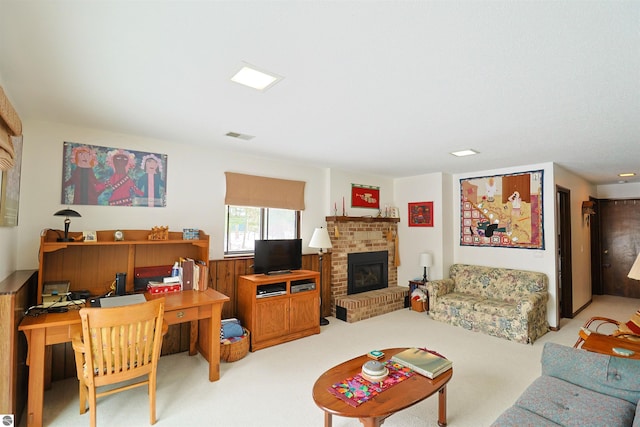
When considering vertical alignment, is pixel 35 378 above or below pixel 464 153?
below

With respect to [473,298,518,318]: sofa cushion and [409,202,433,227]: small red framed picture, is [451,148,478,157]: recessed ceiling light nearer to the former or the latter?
[409,202,433,227]: small red framed picture

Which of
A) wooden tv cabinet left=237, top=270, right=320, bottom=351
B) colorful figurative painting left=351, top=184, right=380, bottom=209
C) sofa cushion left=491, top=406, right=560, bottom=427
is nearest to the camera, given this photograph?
sofa cushion left=491, top=406, right=560, bottom=427

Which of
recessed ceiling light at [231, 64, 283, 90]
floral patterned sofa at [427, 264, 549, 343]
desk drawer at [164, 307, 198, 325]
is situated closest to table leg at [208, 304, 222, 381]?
desk drawer at [164, 307, 198, 325]

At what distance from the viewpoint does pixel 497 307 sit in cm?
420

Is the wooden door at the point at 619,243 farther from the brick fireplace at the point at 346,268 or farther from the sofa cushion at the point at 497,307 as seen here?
the brick fireplace at the point at 346,268

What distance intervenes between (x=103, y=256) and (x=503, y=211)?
540 cm

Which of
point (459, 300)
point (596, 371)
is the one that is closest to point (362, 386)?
point (596, 371)

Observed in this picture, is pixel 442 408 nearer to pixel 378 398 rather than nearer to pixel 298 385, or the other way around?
pixel 378 398

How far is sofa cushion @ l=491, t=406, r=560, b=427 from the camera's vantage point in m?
1.67

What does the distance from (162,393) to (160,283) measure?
3.42ft

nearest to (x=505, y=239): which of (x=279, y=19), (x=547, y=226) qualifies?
(x=547, y=226)

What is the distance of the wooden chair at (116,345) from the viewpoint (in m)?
2.10

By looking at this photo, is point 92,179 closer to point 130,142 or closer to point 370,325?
point 130,142

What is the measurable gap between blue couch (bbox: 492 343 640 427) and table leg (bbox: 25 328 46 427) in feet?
9.68
